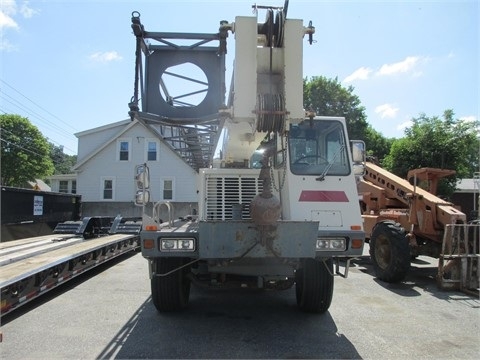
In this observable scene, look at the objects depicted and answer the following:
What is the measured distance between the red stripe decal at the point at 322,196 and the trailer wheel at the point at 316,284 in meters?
0.80

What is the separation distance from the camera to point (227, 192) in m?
5.34

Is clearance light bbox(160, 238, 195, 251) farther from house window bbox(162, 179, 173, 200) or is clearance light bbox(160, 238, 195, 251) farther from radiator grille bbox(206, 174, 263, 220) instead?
house window bbox(162, 179, 173, 200)

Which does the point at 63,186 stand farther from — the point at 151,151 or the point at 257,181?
the point at 257,181

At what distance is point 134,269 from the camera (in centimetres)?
942

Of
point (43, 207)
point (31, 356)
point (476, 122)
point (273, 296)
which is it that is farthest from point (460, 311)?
point (476, 122)

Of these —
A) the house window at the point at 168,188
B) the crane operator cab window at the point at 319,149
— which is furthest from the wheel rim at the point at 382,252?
the house window at the point at 168,188

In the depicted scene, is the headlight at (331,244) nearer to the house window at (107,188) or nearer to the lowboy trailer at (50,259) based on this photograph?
the lowboy trailer at (50,259)

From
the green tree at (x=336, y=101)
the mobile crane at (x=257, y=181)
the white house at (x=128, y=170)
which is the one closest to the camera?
the mobile crane at (x=257, y=181)

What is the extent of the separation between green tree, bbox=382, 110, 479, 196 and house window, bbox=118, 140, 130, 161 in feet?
53.5

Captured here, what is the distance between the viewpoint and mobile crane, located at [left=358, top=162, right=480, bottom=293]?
748 cm

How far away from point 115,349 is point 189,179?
72.7 feet

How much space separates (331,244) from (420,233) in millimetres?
4874

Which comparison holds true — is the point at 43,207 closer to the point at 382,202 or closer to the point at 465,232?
the point at 382,202

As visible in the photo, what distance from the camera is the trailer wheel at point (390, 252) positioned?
25.7 ft
